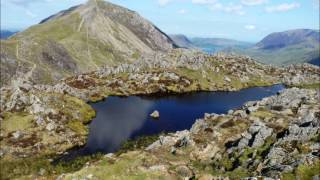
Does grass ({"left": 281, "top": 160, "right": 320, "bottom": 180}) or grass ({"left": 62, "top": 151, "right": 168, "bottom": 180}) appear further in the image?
grass ({"left": 62, "top": 151, "right": 168, "bottom": 180})

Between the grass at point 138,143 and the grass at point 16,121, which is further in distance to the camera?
the grass at point 16,121

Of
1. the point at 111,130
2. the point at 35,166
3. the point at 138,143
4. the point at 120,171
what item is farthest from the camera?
the point at 111,130

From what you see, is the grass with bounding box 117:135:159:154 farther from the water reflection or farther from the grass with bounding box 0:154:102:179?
the grass with bounding box 0:154:102:179

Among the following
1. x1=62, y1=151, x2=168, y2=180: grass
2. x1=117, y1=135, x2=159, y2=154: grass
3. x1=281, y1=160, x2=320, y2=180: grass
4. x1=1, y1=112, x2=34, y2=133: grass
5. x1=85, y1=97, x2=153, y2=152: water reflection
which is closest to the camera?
x1=281, y1=160, x2=320, y2=180: grass

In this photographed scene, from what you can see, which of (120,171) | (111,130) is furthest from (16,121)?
(120,171)

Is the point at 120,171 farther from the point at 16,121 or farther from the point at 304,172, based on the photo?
the point at 16,121

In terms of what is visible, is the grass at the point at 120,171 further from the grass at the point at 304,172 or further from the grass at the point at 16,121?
the grass at the point at 16,121

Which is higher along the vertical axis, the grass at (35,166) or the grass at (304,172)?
the grass at (304,172)

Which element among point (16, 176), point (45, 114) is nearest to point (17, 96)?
point (45, 114)

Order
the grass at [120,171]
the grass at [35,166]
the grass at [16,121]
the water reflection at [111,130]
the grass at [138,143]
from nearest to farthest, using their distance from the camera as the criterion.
Answer: the grass at [120,171] → the grass at [35,166] → the grass at [138,143] → the water reflection at [111,130] → the grass at [16,121]

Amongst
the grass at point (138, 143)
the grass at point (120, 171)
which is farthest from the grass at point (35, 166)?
the grass at point (120, 171)

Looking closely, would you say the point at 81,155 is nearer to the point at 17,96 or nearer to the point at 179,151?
the point at 179,151

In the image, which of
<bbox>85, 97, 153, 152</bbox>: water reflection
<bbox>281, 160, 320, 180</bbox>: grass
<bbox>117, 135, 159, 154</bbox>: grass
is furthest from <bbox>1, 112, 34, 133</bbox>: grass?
<bbox>281, 160, 320, 180</bbox>: grass
